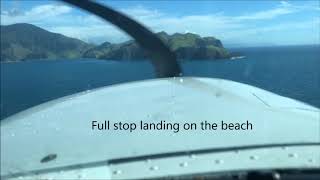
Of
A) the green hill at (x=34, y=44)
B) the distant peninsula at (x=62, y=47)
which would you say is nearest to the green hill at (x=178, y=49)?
the distant peninsula at (x=62, y=47)

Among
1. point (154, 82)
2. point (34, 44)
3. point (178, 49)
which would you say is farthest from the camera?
point (178, 49)

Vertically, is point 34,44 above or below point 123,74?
above

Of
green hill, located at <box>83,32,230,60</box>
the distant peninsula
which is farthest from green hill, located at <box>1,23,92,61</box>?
green hill, located at <box>83,32,230,60</box>

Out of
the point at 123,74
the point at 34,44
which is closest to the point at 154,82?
the point at 123,74

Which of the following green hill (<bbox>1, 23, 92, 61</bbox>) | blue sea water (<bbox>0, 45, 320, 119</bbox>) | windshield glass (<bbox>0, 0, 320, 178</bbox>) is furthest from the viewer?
green hill (<bbox>1, 23, 92, 61</bbox>)

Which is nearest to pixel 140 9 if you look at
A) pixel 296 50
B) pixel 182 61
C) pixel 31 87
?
pixel 182 61

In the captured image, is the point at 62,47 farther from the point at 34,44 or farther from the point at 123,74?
the point at 123,74

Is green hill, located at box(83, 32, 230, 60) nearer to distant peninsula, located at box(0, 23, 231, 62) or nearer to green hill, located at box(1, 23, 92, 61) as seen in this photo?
distant peninsula, located at box(0, 23, 231, 62)

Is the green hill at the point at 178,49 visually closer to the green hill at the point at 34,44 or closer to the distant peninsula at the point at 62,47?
the distant peninsula at the point at 62,47
